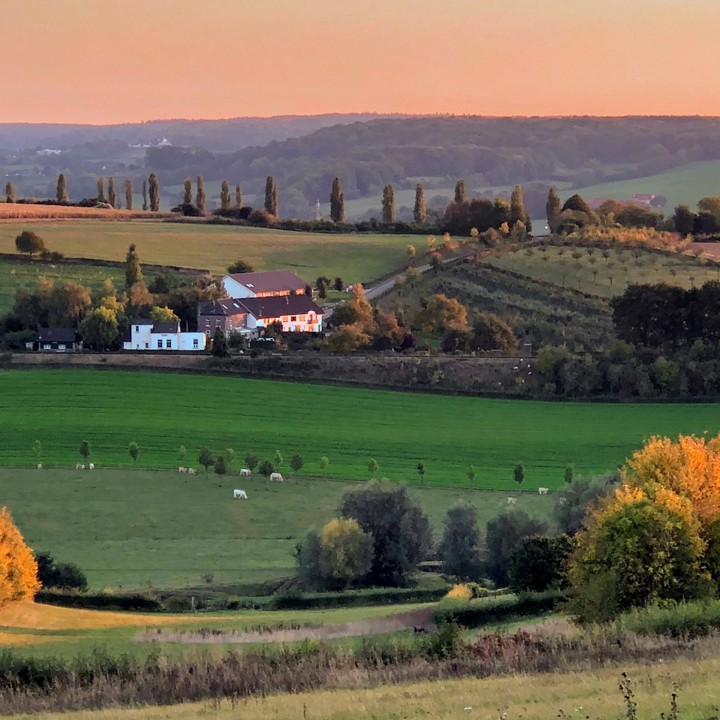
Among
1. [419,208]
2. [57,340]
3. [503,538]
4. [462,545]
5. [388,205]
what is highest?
[388,205]

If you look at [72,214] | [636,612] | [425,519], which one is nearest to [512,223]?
[72,214]

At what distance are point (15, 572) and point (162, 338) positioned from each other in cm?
4392

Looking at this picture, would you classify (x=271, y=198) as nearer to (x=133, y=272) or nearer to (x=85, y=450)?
(x=133, y=272)

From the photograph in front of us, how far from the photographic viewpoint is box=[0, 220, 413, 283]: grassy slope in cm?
10269

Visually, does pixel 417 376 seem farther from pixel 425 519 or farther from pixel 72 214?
pixel 72 214

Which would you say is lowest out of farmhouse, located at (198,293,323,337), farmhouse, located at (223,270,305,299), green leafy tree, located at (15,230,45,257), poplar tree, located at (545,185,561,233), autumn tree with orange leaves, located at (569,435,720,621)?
autumn tree with orange leaves, located at (569,435,720,621)

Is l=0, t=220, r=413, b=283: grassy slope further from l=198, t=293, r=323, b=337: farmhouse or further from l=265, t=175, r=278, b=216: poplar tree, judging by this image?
l=265, t=175, r=278, b=216: poplar tree

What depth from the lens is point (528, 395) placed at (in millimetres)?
67062

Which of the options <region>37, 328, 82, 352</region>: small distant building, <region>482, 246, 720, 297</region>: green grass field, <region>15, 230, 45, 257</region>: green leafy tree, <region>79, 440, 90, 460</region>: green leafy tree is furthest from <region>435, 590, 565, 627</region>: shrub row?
<region>15, 230, 45, 257</region>: green leafy tree

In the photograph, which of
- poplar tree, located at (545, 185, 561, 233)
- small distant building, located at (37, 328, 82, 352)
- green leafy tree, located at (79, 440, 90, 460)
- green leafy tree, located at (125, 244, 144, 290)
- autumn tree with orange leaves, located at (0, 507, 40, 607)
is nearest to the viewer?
autumn tree with orange leaves, located at (0, 507, 40, 607)

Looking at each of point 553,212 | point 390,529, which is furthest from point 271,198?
point 390,529

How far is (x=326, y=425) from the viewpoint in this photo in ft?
201

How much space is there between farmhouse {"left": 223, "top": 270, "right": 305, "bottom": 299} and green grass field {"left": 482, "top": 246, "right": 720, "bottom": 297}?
1403 cm

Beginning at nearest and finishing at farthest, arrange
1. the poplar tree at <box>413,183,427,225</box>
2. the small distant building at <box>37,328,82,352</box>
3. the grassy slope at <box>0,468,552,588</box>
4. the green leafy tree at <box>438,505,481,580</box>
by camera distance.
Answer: the grassy slope at <box>0,468,552,588</box> → the green leafy tree at <box>438,505,481,580</box> → the small distant building at <box>37,328,82,352</box> → the poplar tree at <box>413,183,427,225</box>
